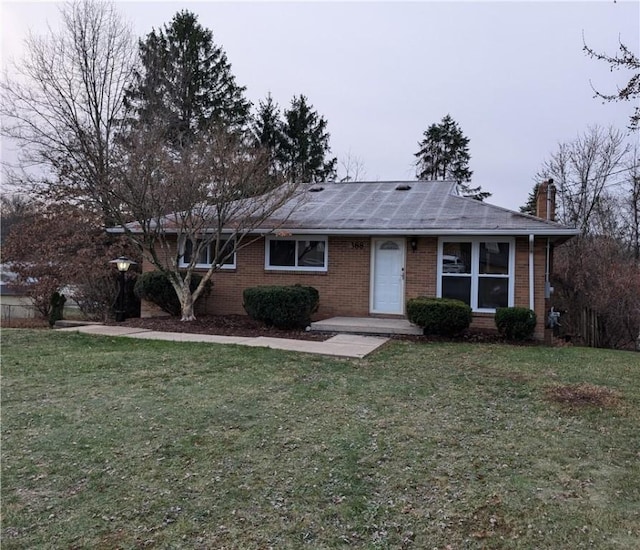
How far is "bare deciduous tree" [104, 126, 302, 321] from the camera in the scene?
10.4 m

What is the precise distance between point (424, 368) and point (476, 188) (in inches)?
1167

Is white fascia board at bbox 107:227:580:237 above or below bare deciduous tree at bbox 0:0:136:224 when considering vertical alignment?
below

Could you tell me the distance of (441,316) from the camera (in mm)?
9719

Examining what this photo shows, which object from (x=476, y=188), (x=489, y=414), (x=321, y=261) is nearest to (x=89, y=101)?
(x=321, y=261)

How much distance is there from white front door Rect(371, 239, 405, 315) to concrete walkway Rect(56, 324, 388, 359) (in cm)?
186

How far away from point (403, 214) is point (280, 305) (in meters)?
4.03

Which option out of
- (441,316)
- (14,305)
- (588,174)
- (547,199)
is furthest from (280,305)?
(588,174)

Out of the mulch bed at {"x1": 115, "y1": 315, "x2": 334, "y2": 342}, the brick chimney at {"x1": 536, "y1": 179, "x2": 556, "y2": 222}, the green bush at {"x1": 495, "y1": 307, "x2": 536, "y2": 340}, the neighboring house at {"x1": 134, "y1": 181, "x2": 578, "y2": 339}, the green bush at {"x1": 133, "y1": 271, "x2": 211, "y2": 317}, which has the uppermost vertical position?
the brick chimney at {"x1": 536, "y1": 179, "x2": 556, "y2": 222}

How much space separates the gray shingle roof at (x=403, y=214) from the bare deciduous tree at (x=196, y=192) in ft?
3.55

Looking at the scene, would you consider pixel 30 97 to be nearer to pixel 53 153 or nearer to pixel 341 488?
pixel 53 153

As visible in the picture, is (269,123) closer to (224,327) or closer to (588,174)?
(588,174)

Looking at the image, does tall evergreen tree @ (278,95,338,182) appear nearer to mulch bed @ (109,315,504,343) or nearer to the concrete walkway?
mulch bed @ (109,315,504,343)

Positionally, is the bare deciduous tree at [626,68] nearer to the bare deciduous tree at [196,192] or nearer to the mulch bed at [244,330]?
the mulch bed at [244,330]

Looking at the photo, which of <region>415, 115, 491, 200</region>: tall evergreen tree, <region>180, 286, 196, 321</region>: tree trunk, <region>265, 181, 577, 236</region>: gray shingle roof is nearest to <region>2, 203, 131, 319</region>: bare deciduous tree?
<region>180, 286, 196, 321</region>: tree trunk
